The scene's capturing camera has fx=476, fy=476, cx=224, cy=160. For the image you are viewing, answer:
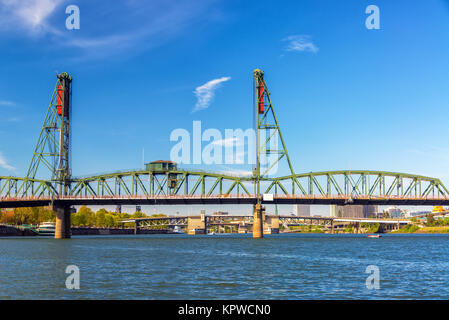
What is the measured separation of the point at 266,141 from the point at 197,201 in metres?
33.1

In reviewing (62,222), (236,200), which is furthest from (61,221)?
(236,200)

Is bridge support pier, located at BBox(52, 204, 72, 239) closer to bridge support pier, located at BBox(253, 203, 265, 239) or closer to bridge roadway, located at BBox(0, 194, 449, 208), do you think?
bridge roadway, located at BBox(0, 194, 449, 208)

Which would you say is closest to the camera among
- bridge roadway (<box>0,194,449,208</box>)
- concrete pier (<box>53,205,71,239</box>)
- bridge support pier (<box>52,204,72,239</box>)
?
bridge roadway (<box>0,194,449,208</box>)

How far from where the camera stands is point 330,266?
166 feet

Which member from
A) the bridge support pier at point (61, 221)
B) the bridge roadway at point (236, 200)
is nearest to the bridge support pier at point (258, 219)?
the bridge roadway at point (236, 200)

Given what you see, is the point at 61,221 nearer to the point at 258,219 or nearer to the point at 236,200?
the point at 236,200

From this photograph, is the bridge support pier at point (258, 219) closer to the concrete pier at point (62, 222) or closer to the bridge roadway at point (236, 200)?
the bridge roadway at point (236, 200)

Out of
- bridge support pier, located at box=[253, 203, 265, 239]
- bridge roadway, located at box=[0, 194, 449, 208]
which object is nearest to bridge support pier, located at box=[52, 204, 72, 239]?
bridge roadway, located at box=[0, 194, 449, 208]

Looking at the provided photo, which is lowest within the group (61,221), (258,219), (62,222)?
(62,222)

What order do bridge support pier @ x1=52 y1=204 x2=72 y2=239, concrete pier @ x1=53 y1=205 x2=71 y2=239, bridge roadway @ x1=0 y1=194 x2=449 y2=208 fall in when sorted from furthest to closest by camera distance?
concrete pier @ x1=53 y1=205 x2=71 y2=239
bridge support pier @ x1=52 y1=204 x2=72 y2=239
bridge roadway @ x1=0 y1=194 x2=449 y2=208

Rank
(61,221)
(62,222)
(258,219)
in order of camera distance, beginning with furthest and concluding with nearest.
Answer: (62,222) < (61,221) < (258,219)
